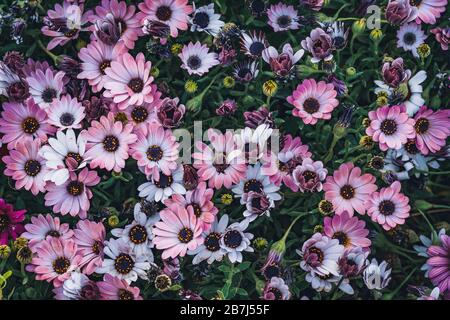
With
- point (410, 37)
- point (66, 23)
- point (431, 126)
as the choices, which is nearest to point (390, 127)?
point (431, 126)

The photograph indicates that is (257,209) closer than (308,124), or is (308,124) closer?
(257,209)

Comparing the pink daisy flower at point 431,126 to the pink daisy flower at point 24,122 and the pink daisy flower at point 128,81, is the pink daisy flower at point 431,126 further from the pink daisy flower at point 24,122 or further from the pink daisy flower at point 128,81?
the pink daisy flower at point 24,122

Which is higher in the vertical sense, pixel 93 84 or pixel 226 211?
pixel 93 84

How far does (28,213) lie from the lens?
74.9 inches

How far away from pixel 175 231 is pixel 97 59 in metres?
0.51

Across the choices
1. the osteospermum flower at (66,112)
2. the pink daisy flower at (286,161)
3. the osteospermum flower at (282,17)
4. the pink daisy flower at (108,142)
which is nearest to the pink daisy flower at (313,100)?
the pink daisy flower at (286,161)

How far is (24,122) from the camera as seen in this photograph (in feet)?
6.17

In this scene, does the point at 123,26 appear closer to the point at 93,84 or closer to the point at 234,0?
the point at 93,84

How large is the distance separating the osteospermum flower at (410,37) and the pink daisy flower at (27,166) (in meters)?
1.01

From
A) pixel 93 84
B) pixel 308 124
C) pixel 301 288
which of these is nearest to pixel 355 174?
pixel 308 124

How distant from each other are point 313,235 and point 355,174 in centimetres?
19

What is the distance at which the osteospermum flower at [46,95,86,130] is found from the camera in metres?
1.85

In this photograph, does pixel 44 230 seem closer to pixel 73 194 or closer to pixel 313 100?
pixel 73 194

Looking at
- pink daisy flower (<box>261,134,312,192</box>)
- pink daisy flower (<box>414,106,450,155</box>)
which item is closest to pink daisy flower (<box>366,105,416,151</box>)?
pink daisy flower (<box>414,106,450,155</box>)
